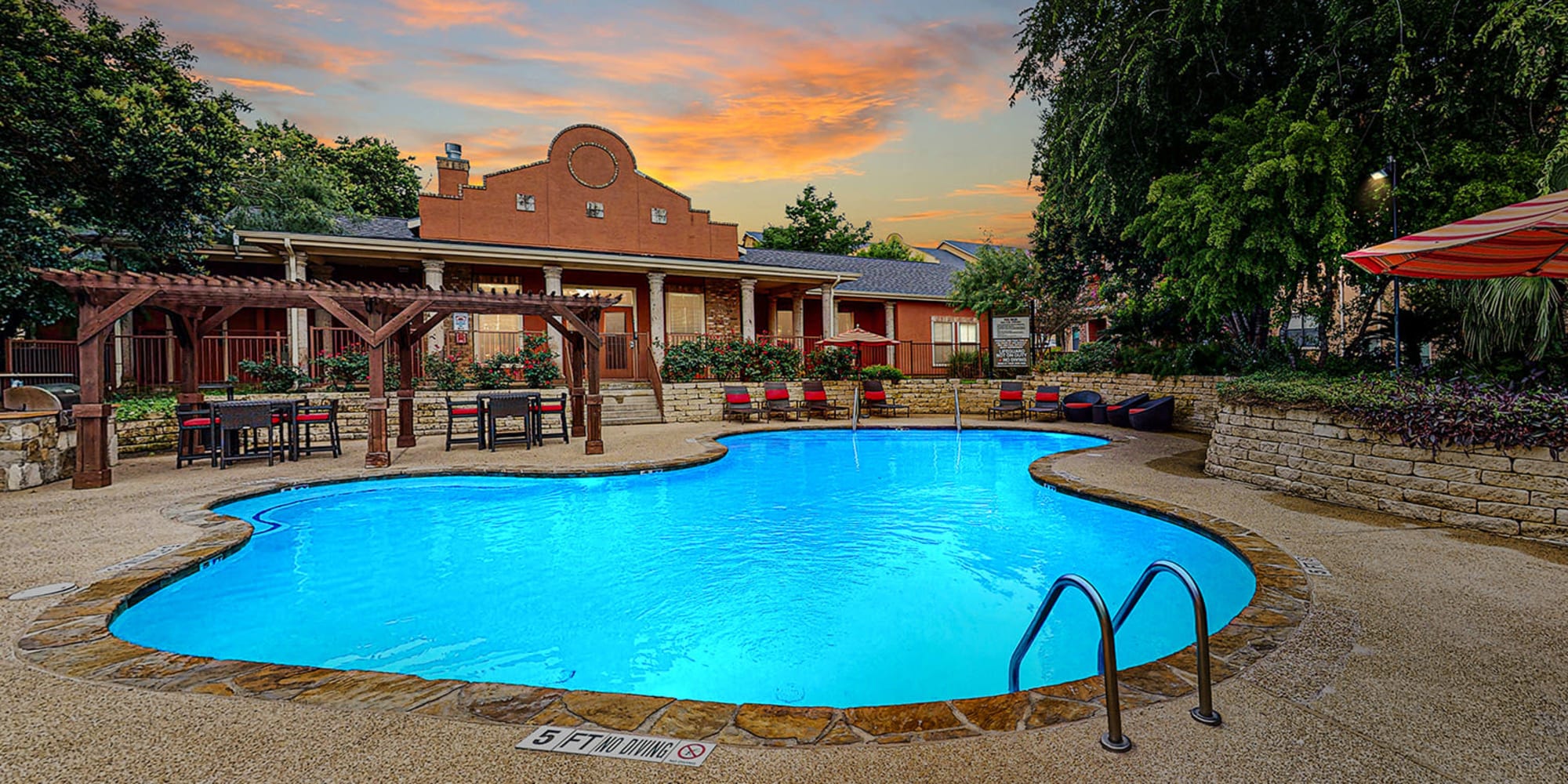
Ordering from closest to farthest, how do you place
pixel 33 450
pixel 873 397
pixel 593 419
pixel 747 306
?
pixel 33 450
pixel 593 419
pixel 873 397
pixel 747 306

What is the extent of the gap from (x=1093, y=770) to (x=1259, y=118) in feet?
26.4

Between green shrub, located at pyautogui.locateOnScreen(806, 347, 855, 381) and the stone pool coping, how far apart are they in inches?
553

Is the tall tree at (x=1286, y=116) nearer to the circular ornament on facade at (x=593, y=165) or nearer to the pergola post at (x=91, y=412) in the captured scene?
the circular ornament on facade at (x=593, y=165)

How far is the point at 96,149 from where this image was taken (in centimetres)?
1095

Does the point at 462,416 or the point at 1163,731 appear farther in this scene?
the point at 462,416

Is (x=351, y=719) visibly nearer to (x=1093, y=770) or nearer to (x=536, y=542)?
(x=1093, y=770)

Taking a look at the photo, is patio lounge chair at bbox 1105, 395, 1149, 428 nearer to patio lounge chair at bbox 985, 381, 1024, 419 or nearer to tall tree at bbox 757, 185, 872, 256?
patio lounge chair at bbox 985, 381, 1024, 419

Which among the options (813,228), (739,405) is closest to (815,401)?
(739,405)

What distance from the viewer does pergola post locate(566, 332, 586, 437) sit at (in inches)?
456

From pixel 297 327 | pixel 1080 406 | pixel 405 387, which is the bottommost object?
pixel 1080 406

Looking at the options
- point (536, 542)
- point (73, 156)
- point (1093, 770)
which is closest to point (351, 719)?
point (1093, 770)

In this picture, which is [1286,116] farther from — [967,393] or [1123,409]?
[967,393]

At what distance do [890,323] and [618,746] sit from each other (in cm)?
2080

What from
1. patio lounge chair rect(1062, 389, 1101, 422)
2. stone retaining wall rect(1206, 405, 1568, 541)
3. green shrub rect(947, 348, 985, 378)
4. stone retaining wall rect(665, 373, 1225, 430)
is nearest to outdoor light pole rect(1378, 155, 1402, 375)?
stone retaining wall rect(1206, 405, 1568, 541)
